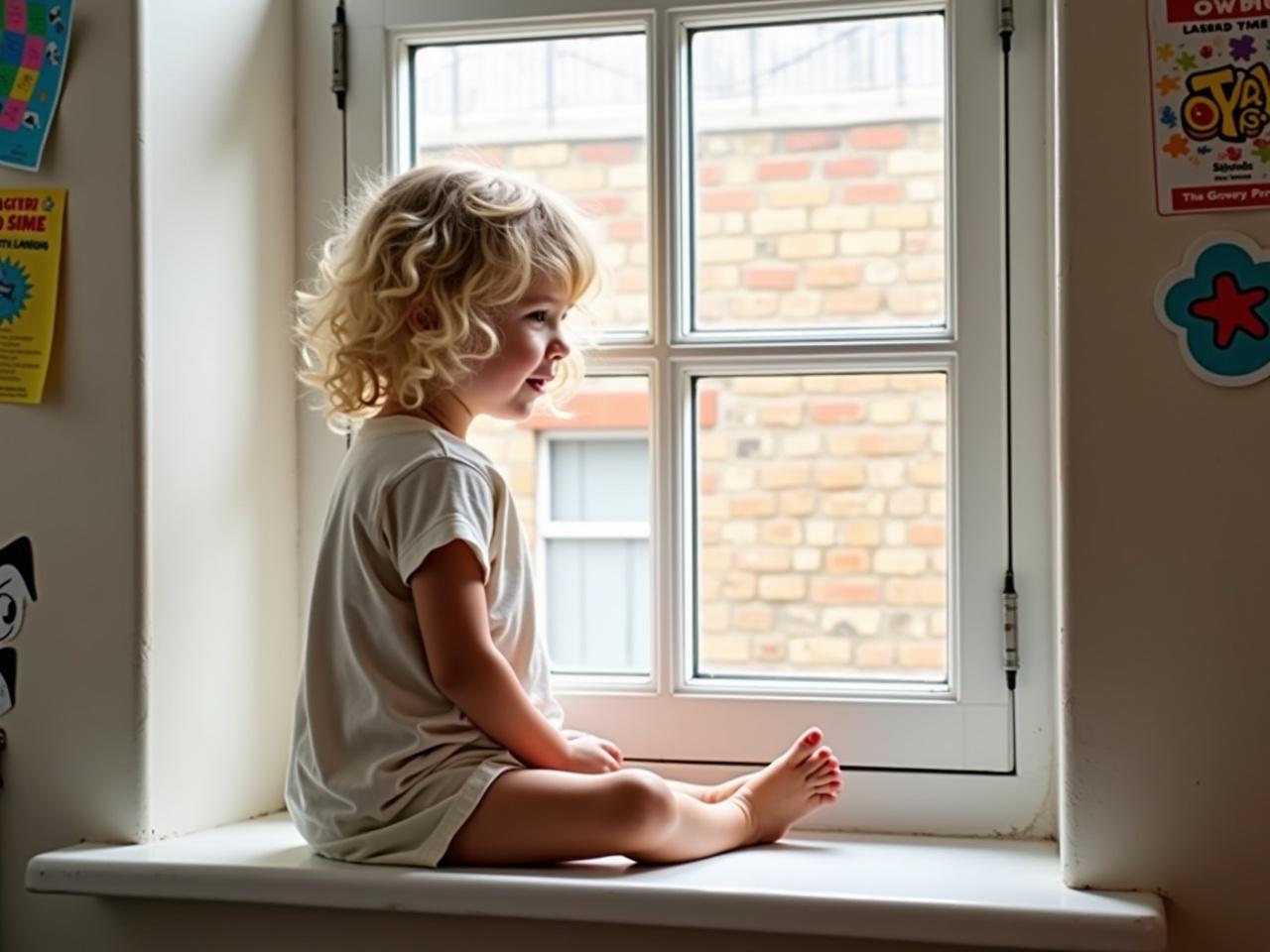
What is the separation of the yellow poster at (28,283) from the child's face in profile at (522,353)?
1.28 ft

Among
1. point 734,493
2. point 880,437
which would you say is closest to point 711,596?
point 734,493

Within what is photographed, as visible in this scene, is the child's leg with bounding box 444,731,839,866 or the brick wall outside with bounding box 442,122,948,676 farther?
the brick wall outside with bounding box 442,122,948,676

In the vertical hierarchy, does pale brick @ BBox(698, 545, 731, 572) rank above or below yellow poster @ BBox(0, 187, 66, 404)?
below

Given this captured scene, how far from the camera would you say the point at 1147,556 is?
3.74ft

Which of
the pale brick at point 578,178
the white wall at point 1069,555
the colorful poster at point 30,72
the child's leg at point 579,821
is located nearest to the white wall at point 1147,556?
the white wall at point 1069,555

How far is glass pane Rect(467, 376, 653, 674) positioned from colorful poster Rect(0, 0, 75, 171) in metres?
0.53

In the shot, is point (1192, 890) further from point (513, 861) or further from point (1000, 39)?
point (1000, 39)

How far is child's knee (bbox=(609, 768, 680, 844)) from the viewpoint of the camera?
119 cm

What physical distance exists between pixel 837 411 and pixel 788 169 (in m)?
0.25

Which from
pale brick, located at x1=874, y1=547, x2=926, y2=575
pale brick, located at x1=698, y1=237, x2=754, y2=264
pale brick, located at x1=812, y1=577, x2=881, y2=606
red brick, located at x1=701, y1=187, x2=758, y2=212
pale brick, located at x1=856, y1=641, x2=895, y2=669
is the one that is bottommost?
pale brick, located at x1=856, y1=641, x2=895, y2=669

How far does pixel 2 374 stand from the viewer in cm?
135

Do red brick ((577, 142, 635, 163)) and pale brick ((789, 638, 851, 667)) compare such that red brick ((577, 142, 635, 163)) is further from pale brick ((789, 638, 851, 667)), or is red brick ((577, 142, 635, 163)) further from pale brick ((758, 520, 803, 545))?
pale brick ((789, 638, 851, 667))

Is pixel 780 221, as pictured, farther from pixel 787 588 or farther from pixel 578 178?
pixel 787 588

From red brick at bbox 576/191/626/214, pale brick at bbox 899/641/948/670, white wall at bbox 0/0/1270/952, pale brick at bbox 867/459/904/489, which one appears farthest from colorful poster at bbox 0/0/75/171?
pale brick at bbox 899/641/948/670
